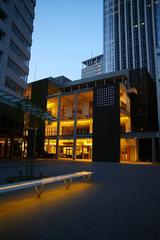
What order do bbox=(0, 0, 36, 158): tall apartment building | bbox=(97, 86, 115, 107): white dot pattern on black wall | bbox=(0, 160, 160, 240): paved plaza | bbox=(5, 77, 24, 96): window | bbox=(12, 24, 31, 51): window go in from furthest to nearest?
bbox=(97, 86, 115, 107): white dot pattern on black wall → bbox=(12, 24, 31, 51): window → bbox=(5, 77, 24, 96): window → bbox=(0, 0, 36, 158): tall apartment building → bbox=(0, 160, 160, 240): paved plaza

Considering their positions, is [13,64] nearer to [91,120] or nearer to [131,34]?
[91,120]

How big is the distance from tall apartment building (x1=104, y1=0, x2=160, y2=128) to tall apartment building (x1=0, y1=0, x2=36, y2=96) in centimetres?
7373

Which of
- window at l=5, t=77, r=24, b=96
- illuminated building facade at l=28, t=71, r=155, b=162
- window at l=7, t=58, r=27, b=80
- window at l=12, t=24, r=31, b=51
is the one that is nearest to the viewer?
window at l=5, t=77, r=24, b=96

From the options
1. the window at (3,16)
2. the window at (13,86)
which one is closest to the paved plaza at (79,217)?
the window at (13,86)

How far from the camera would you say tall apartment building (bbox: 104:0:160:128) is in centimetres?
10212

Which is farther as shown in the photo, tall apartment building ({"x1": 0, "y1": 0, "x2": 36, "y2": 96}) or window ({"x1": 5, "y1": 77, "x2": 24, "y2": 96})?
window ({"x1": 5, "y1": 77, "x2": 24, "y2": 96})

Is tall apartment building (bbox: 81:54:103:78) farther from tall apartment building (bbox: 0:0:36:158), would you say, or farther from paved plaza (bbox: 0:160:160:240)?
paved plaza (bbox: 0:160:160:240)

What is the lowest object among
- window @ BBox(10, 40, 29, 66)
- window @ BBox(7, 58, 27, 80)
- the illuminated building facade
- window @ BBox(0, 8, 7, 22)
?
the illuminated building facade

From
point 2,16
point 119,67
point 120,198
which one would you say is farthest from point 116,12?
point 120,198

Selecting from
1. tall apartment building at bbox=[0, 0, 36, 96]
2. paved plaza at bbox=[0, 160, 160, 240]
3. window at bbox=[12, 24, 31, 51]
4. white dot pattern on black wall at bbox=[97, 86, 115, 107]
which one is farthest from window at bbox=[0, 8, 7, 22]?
paved plaza at bbox=[0, 160, 160, 240]

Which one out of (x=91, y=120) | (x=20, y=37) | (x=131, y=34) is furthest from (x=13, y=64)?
(x=131, y=34)

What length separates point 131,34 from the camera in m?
110

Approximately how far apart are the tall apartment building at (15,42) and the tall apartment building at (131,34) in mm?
73733

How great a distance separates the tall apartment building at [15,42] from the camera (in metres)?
30.0
